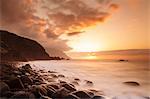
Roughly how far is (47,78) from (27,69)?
0.49ft

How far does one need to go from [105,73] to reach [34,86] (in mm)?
483

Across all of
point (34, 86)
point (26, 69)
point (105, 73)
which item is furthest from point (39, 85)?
point (105, 73)

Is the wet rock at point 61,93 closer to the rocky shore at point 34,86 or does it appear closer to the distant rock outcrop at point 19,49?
the rocky shore at point 34,86

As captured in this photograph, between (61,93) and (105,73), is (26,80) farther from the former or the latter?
(105,73)

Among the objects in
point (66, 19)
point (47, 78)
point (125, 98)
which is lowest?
point (125, 98)

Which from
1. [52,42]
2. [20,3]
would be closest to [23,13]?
[20,3]

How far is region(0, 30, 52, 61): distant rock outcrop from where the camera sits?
235 cm

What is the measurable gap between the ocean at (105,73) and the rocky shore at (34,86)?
0.11ft

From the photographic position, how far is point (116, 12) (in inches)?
95.0

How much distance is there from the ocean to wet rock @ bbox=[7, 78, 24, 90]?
0.50 ft

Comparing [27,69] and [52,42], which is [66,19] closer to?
[52,42]

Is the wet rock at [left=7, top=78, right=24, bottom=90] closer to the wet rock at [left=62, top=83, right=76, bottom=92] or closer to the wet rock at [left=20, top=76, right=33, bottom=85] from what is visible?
the wet rock at [left=20, top=76, right=33, bottom=85]

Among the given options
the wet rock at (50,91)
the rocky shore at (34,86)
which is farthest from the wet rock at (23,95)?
the wet rock at (50,91)

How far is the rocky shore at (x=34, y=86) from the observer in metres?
2.28
